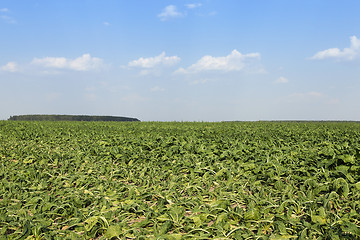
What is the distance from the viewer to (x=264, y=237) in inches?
121

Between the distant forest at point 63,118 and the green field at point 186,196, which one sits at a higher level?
the distant forest at point 63,118

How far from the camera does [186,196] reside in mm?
4551

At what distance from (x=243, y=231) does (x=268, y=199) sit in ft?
3.00

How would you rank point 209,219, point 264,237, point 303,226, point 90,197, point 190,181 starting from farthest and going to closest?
1. point 190,181
2. point 90,197
3. point 209,219
4. point 303,226
5. point 264,237

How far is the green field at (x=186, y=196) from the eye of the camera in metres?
3.41

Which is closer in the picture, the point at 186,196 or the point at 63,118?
the point at 186,196

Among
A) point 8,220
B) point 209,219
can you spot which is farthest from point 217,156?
point 8,220

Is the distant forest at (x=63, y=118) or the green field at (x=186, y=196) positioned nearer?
the green field at (x=186, y=196)

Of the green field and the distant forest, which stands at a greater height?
the distant forest

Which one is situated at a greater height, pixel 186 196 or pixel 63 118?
pixel 63 118

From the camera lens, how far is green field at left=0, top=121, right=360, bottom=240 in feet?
11.2

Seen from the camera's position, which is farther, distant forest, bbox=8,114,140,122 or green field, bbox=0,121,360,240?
distant forest, bbox=8,114,140,122

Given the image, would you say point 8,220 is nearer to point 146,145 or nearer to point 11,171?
point 11,171

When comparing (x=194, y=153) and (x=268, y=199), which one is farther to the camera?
(x=194, y=153)
